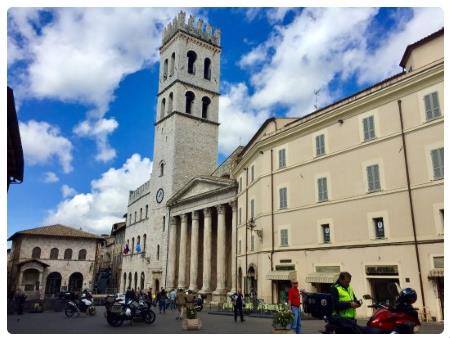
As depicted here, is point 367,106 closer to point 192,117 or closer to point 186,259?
point 186,259

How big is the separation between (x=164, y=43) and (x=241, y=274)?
3469cm

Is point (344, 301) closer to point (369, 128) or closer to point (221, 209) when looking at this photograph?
point (369, 128)

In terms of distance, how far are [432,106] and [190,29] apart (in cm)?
3748

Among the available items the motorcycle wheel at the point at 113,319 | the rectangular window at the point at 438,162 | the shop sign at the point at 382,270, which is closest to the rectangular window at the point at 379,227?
the shop sign at the point at 382,270

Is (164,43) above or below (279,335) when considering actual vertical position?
above

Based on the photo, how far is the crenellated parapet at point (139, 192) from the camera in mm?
49969

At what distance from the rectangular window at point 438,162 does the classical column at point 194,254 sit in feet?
80.9

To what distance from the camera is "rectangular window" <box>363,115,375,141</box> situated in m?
19.4

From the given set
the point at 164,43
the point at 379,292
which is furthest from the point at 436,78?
the point at 164,43

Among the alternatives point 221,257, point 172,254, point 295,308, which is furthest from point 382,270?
point 172,254

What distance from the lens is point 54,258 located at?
156 ft

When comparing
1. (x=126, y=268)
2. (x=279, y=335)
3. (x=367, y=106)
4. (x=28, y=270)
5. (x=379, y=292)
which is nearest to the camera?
(x=279, y=335)

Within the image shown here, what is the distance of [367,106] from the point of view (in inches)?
776

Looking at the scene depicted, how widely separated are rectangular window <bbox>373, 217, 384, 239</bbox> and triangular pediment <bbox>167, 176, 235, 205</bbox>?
1538 cm
